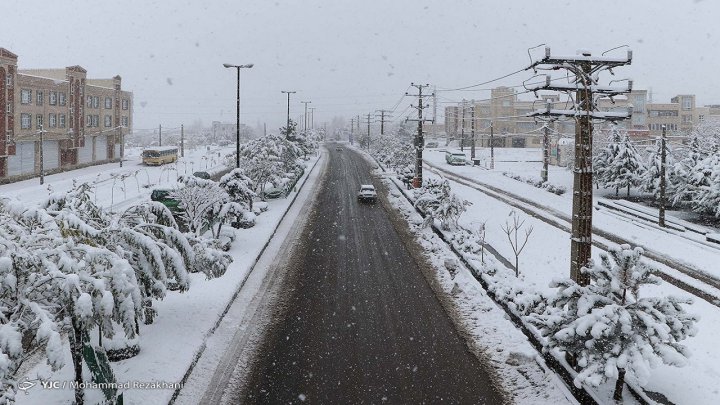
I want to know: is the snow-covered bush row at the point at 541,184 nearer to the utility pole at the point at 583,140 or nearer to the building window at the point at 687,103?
the utility pole at the point at 583,140

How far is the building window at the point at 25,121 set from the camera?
5058cm

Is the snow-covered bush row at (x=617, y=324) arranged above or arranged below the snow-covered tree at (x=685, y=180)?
below

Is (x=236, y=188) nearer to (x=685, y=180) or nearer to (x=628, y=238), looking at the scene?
(x=628, y=238)

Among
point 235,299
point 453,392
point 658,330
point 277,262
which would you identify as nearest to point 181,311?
point 235,299

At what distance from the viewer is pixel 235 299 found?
1619 cm

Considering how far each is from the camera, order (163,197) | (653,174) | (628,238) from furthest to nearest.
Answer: (653,174) → (163,197) → (628,238)

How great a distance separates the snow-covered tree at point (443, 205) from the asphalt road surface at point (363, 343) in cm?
433

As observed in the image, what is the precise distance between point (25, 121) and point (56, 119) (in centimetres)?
661

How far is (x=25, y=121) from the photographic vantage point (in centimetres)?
5138

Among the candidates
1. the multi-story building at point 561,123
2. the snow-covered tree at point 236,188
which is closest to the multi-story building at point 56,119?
the snow-covered tree at point 236,188

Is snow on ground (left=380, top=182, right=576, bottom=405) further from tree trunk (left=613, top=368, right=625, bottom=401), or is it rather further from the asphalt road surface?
tree trunk (left=613, top=368, right=625, bottom=401)

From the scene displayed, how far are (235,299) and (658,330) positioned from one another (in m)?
11.3

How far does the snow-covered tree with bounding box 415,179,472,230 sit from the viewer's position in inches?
1021

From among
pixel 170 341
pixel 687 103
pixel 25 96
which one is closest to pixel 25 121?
pixel 25 96
